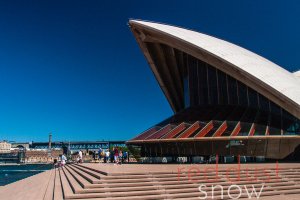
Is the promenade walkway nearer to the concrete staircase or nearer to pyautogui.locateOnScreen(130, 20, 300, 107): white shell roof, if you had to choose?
the concrete staircase

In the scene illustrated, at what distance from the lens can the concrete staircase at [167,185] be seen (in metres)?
Answer: 11.5

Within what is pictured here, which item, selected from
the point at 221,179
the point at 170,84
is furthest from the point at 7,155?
the point at 221,179

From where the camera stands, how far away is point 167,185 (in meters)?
12.8

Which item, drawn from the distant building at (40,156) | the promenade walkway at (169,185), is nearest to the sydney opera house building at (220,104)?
the promenade walkway at (169,185)

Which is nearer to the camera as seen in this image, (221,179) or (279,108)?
(221,179)

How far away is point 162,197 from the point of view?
38.4 ft

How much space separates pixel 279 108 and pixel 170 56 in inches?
542

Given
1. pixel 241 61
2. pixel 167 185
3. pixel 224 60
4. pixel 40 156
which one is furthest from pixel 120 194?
pixel 40 156

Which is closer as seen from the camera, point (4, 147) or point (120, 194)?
point (120, 194)

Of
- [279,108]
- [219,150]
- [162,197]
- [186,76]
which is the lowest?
[162,197]

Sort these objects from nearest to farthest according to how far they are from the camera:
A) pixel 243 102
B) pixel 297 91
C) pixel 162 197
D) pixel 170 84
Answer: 1. pixel 162 197
2. pixel 297 91
3. pixel 243 102
4. pixel 170 84

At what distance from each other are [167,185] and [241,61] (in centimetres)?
1703

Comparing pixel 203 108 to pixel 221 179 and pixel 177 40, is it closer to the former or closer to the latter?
pixel 177 40

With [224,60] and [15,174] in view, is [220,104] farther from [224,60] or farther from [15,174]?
[15,174]
